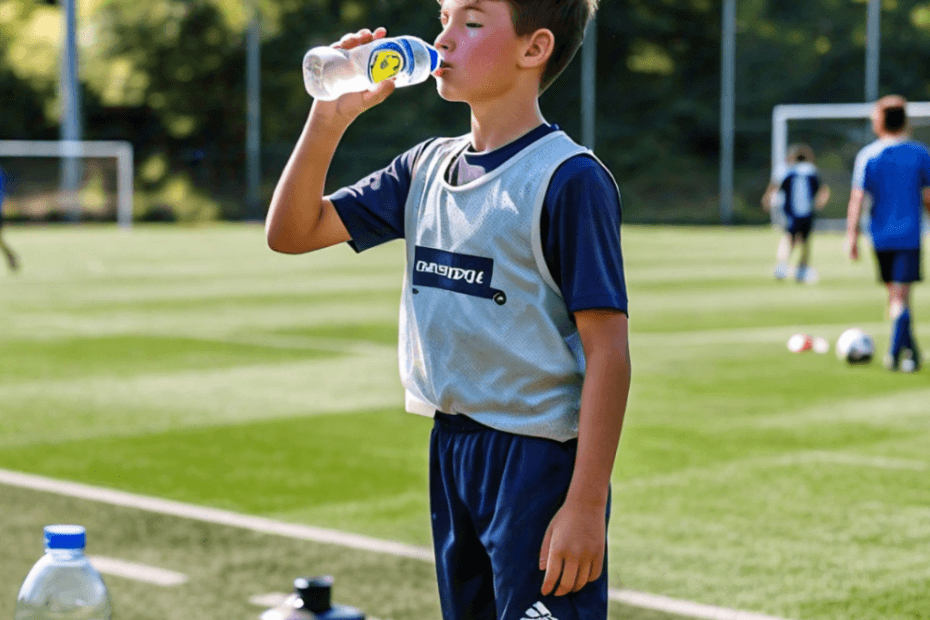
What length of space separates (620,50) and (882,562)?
46099 millimetres

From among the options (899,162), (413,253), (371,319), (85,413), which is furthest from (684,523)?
(371,319)

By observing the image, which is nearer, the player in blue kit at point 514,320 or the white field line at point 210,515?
the player in blue kit at point 514,320

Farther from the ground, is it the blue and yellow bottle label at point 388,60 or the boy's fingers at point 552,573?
the blue and yellow bottle label at point 388,60

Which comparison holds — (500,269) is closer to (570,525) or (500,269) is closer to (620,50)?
(570,525)

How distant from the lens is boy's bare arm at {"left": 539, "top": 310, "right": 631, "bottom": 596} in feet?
8.91

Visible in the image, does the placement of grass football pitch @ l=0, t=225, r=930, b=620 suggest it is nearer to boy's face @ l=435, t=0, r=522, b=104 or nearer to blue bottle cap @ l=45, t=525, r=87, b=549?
blue bottle cap @ l=45, t=525, r=87, b=549

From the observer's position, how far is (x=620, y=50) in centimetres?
5053

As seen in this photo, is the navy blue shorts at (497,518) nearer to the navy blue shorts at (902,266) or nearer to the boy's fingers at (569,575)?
the boy's fingers at (569,575)

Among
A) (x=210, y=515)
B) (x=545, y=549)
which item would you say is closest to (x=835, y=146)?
(x=210, y=515)

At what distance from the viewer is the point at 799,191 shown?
2367 cm

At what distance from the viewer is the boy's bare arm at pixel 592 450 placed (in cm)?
271

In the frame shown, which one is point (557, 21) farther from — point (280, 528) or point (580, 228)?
point (280, 528)

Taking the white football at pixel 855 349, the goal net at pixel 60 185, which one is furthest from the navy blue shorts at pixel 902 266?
the goal net at pixel 60 185

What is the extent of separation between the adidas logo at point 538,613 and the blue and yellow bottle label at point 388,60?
107 cm
